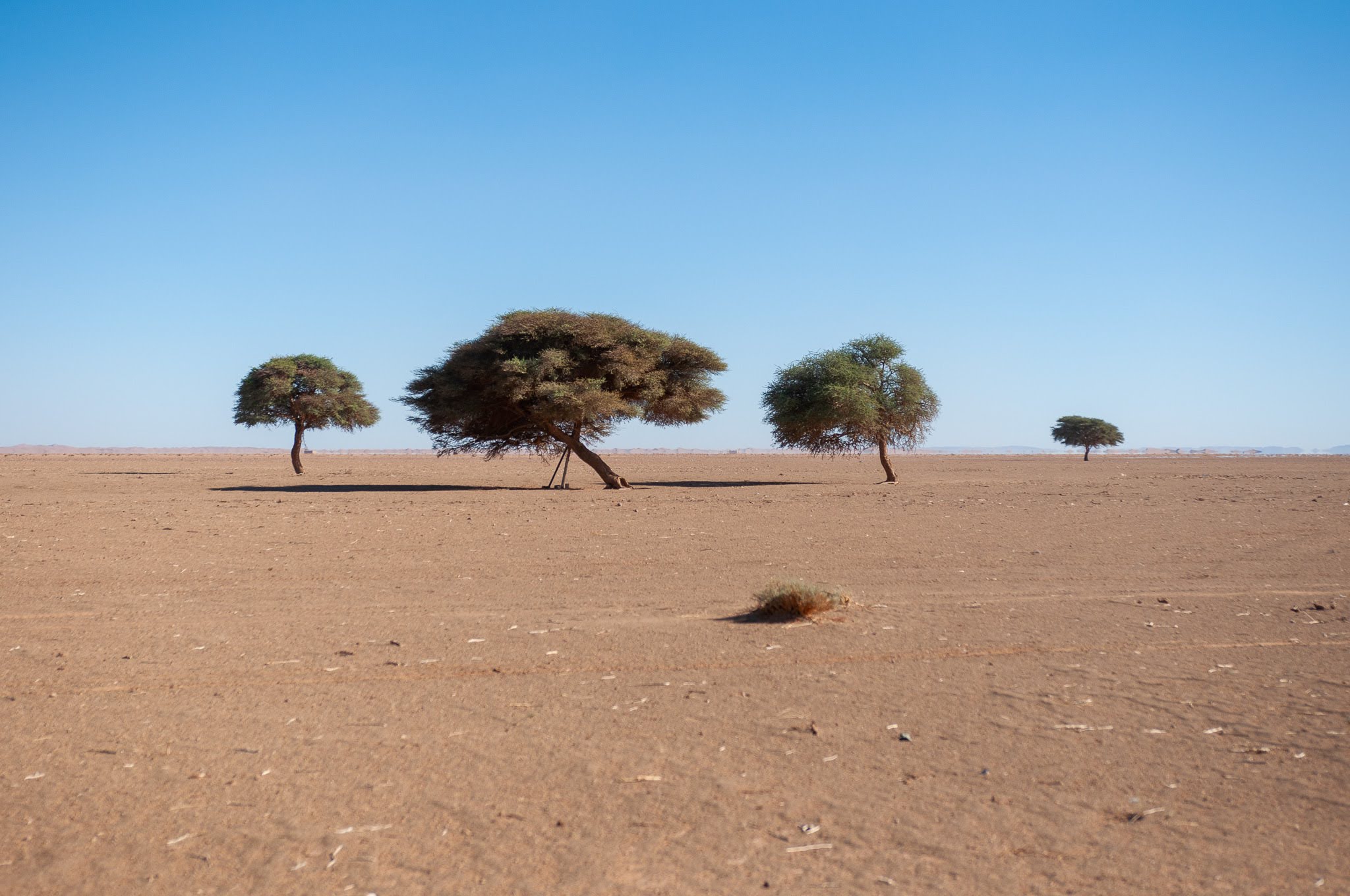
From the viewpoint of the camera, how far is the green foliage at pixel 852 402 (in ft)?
127

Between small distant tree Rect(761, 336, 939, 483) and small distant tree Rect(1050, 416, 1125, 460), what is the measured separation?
2012 inches

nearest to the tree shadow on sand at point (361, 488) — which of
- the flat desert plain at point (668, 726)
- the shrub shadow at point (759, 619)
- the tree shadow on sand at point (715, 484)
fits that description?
the tree shadow on sand at point (715, 484)

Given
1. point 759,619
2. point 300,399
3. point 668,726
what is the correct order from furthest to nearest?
point 300,399 < point 759,619 < point 668,726

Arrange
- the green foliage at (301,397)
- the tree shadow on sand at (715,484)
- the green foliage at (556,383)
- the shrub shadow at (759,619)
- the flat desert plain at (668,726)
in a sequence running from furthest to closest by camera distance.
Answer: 1. the green foliage at (301,397)
2. the tree shadow on sand at (715,484)
3. the green foliage at (556,383)
4. the shrub shadow at (759,619)
5. the flat desert plain at (668,726)

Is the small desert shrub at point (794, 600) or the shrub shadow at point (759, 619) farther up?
the small desert shrub at point (794, 600)

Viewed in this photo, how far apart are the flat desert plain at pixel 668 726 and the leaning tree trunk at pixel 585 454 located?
19.2 m

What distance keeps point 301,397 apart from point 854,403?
26.1 m

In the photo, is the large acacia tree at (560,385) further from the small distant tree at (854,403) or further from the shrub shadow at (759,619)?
the shrub shadow at (759,619)

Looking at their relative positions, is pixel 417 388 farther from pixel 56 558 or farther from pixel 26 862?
pixel 26 862

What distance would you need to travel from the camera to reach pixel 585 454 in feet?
111

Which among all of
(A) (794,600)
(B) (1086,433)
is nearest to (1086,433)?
(B) (1086,433)

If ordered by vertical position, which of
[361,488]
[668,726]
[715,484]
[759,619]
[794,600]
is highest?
[715,484]

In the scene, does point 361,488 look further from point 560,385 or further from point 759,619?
point 759,619

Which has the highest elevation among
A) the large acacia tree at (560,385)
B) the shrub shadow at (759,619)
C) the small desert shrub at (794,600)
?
the large acacia tree at (560,385)
